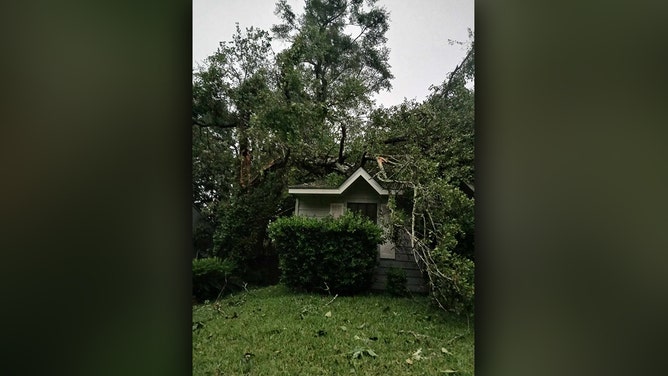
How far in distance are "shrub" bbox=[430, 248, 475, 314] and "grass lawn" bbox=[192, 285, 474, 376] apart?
58 millimetres

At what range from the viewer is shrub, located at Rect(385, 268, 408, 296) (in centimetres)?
147

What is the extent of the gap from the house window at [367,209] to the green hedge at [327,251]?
1.0 inches

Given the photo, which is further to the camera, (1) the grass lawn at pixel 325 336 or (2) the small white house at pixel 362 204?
(2) the small white house at pixel 362 204

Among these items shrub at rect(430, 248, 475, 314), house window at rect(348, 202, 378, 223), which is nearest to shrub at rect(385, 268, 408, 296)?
shrub at rect(430, 248, 475, 314)

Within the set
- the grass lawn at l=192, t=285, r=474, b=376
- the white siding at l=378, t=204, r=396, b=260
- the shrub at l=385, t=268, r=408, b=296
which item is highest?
the white siding at l=378, t=204, r=396, b=260
